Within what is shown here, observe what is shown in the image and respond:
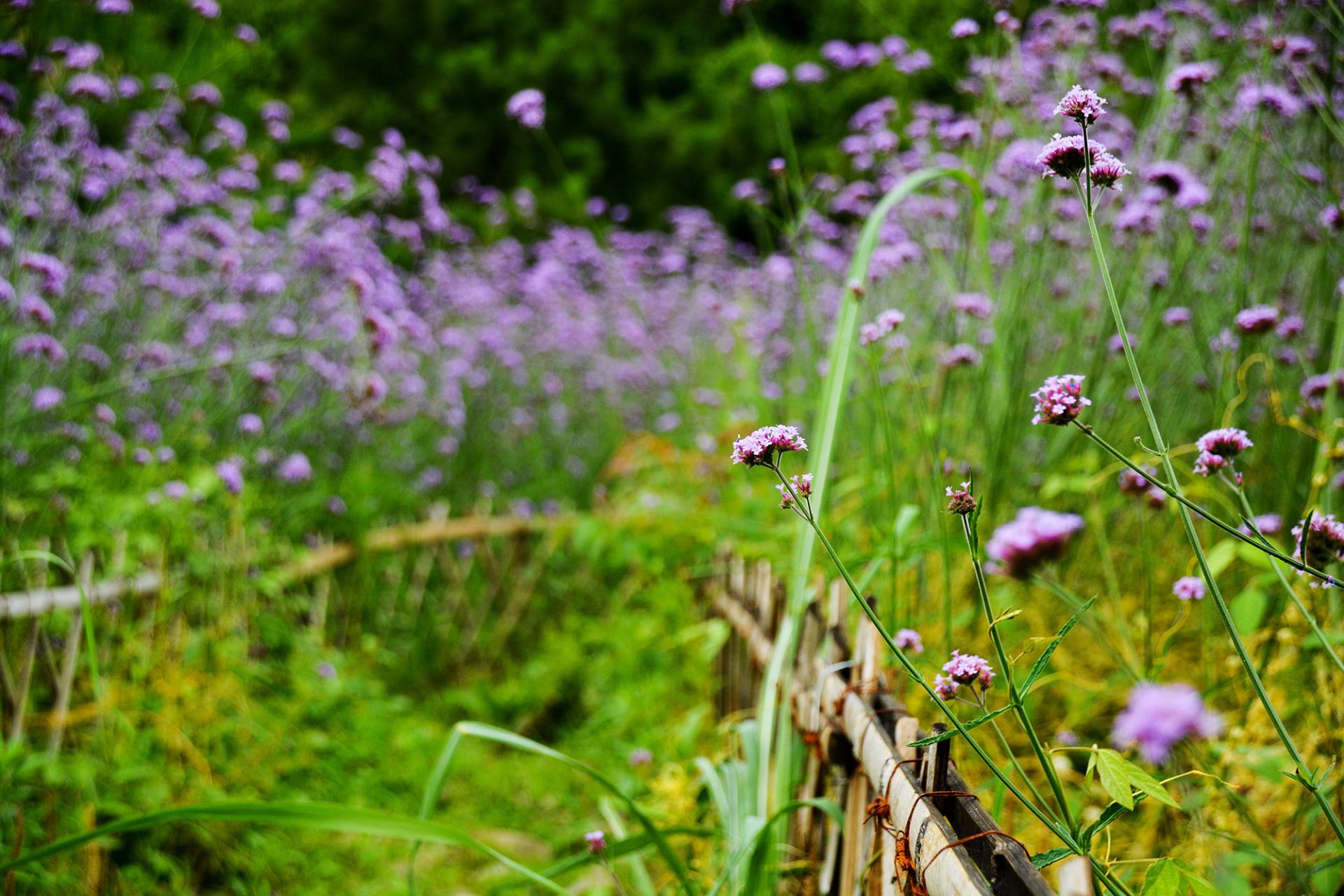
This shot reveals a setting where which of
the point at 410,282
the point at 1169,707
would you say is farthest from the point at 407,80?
the point at 1169,707

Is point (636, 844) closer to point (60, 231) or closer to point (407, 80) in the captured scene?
point (60, 231)

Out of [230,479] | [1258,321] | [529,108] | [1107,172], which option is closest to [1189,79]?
[1258,321]

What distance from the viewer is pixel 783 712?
1422 millimetres

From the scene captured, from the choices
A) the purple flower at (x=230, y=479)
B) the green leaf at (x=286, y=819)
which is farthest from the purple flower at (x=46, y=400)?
the green leaf at (x=286, y=819)

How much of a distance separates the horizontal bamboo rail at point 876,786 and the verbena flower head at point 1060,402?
30 centimetres

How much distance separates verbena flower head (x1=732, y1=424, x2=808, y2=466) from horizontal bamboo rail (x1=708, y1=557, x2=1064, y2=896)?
29 centimetres

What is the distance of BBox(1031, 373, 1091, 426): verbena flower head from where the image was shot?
0.81 m

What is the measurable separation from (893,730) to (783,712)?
10.7 inches

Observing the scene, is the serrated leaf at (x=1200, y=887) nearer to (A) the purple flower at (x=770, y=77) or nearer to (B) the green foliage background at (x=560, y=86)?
(A) the purple flower at (x=770, y=77)

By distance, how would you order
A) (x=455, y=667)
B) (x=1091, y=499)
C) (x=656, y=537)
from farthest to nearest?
1. (x=455, y=667)
2. (x=656, y=537)
3. (x=1091, y=499)

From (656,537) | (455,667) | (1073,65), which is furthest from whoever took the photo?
(455,667)

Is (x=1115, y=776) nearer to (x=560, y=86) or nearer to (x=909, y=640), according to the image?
(x=909, y=640)

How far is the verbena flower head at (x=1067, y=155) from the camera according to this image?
819mm

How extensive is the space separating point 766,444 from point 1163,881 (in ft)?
1.46
